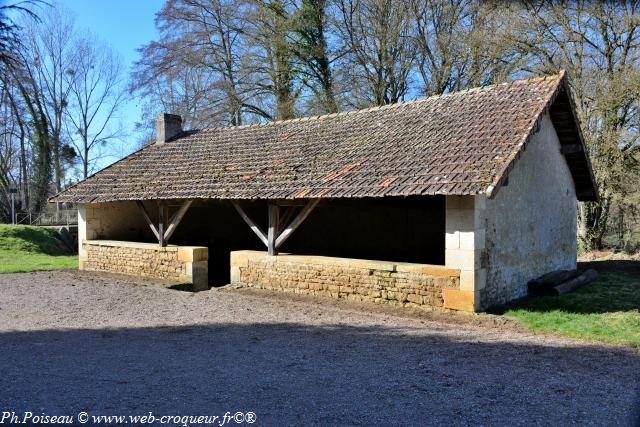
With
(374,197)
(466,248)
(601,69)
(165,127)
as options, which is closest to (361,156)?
(374,197)

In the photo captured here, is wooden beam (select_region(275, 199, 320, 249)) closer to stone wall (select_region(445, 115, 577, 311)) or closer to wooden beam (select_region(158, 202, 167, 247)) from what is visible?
stone wall (select_region(445, 115, 577, 311))

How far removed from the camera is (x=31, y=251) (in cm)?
1711

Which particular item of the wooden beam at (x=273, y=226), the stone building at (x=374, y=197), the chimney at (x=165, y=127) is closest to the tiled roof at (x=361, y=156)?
the stone building at (x=374, y=197)

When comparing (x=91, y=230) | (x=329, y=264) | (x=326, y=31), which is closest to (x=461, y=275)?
(x=329, y=264)

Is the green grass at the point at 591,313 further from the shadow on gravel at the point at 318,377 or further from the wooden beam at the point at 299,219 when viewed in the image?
the wooden beam at the point at 299,219

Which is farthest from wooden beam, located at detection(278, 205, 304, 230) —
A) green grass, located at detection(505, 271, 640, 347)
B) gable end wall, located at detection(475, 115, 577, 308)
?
green grass, located at detection(505, 271, 640, 347)

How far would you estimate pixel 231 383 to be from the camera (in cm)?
452

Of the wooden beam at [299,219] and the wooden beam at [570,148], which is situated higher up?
the wooden beam at [570,148]

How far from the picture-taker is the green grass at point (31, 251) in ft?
46.1

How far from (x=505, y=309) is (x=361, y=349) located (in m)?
3.23

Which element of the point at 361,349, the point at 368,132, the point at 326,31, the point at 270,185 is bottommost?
the point at 361,349

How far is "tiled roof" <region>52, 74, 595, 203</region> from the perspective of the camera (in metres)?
7.94

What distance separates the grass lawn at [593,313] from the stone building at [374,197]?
2.24 feet

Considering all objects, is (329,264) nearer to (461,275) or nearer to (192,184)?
(461,275)
